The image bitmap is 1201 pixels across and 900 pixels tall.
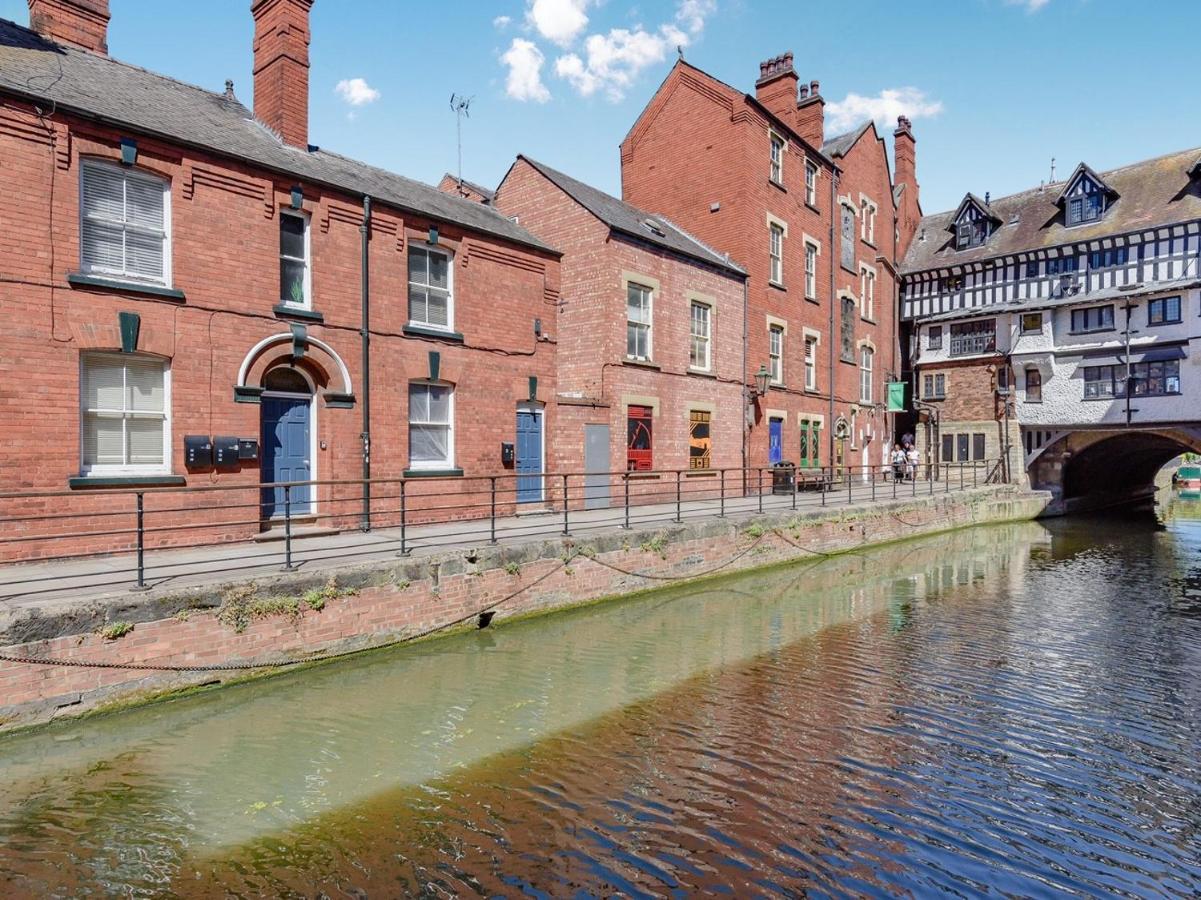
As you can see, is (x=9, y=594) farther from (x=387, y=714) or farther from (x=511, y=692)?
(x=511, y=692)

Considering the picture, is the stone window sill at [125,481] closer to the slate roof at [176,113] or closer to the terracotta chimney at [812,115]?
the slate roof at [176,113]

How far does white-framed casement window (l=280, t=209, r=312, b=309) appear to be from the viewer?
38.5 feet

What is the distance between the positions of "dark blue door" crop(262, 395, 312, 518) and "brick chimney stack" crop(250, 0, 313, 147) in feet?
17.4

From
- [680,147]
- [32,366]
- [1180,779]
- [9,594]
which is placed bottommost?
[1180,779]

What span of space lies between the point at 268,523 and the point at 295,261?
14.5 feet

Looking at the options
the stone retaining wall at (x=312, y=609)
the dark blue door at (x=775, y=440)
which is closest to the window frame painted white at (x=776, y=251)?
the dark blue door at (x=775, y=440)

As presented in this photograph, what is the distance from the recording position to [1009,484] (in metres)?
27.0

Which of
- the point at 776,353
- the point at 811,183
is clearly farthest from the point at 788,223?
the point at 776,353

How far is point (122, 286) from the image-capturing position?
31.9 ft

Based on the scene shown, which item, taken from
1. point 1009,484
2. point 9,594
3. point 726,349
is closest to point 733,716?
point 9,594

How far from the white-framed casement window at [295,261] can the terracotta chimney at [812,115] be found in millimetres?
20616

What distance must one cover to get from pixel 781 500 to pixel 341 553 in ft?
41.8

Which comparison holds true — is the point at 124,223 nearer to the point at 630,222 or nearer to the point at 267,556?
the point at 267,556

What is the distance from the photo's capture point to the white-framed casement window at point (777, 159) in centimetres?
2272
